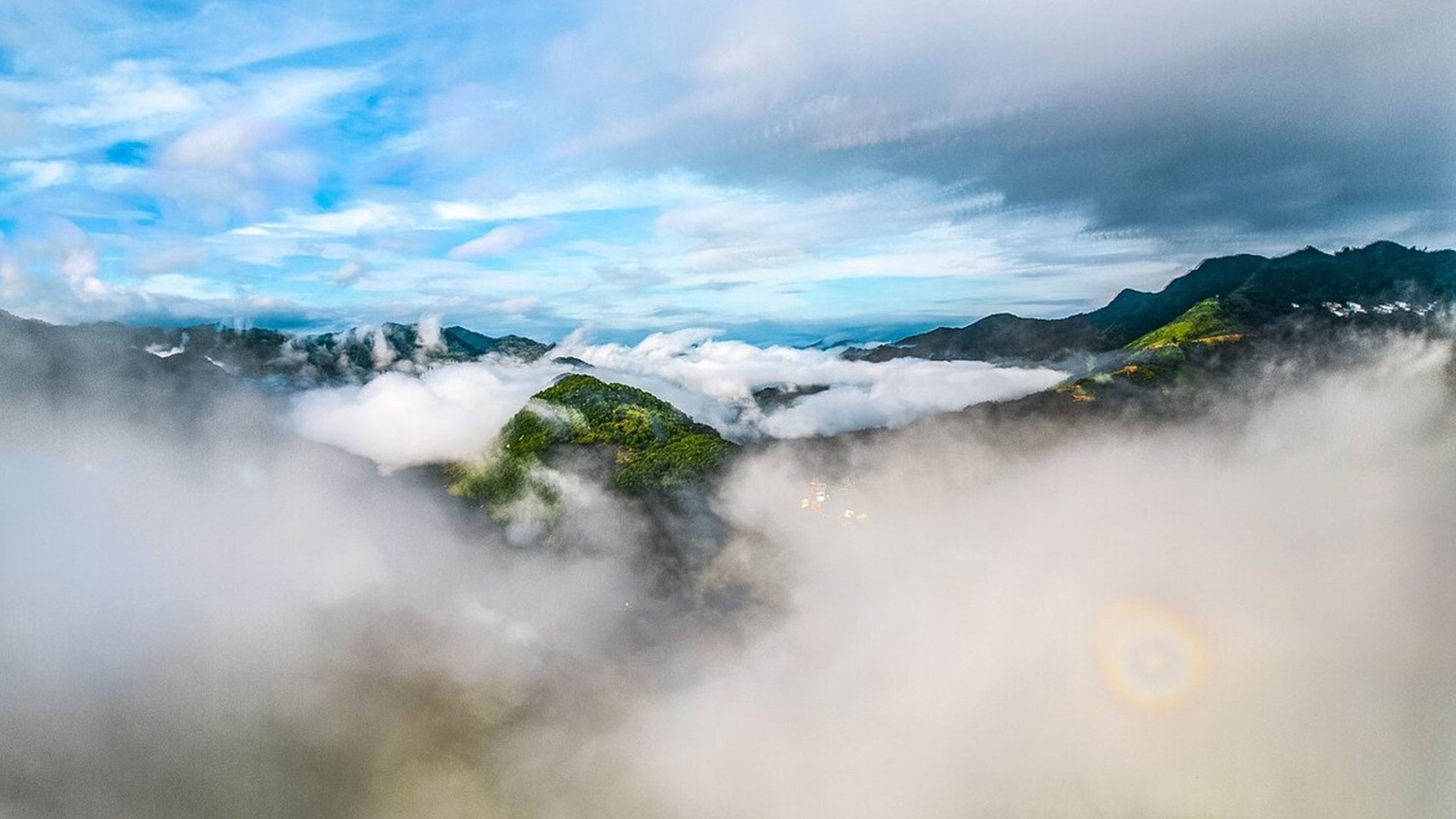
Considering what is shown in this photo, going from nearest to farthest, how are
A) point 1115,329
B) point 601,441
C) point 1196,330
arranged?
point 601,441
point 1196,330
point 1115,329

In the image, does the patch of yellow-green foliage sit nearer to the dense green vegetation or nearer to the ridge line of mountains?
the ridge line of mountains

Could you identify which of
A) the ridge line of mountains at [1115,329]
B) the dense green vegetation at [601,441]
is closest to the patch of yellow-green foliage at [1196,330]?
the ridge line of mountains at [1115,329]

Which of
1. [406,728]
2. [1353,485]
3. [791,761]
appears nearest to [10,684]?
[406,728]

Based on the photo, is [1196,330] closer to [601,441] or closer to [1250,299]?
[1250,299]

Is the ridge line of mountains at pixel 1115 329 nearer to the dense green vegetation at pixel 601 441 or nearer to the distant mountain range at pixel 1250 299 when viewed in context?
the distant mountain range at pixel 1250 299

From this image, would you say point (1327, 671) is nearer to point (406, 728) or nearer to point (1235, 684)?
point (1235, 684)

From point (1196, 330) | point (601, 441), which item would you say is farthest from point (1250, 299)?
point (601, 441)

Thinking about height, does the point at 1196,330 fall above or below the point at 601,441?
above
